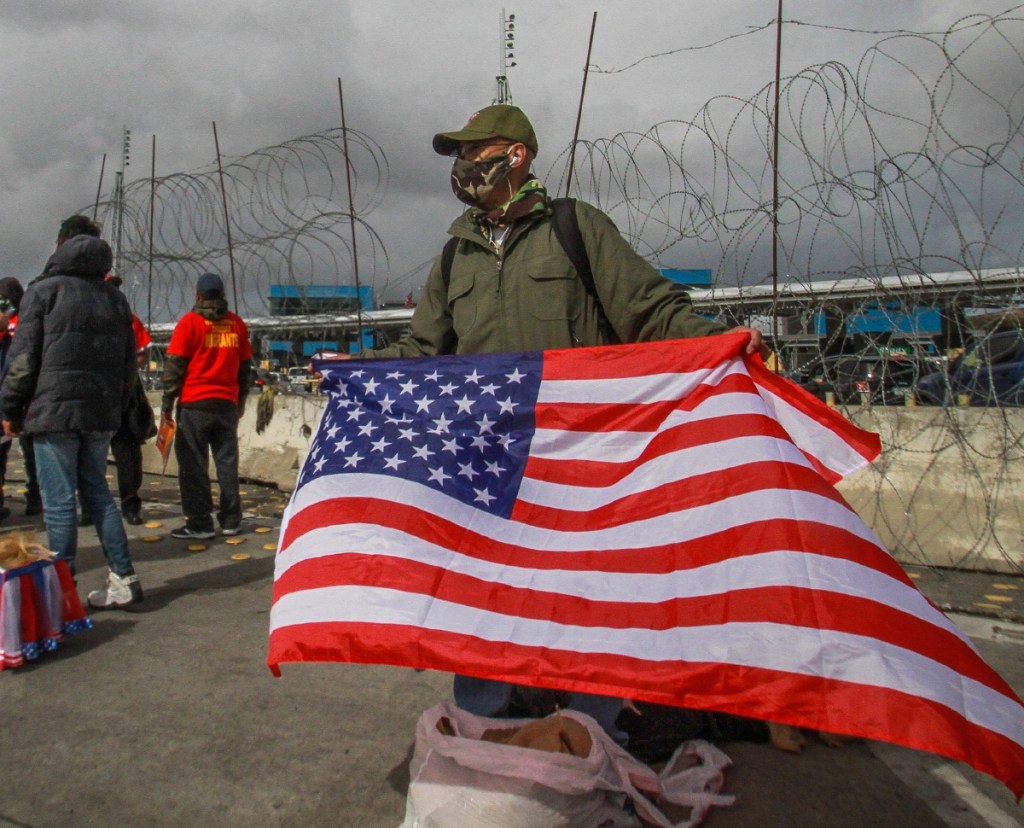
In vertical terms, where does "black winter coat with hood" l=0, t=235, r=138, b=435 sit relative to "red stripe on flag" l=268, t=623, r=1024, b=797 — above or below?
above

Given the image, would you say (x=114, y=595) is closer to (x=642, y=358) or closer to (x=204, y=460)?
(x=204, y=460)

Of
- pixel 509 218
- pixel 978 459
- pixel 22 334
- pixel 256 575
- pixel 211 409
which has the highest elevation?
pixel 509 218

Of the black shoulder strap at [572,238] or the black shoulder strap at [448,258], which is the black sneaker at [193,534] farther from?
the black shoulder strap at [572,238]

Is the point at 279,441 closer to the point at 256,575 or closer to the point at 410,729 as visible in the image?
the point at 256,575

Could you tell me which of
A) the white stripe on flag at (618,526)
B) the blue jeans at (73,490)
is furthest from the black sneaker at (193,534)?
the white stripe on flag at (618,526)

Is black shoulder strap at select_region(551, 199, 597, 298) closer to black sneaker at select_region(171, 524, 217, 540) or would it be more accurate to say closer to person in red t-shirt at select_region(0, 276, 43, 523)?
black sneaker at select_region(171, 524, 217, 540)

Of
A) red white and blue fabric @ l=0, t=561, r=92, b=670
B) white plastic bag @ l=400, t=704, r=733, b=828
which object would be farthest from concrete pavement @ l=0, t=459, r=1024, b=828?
white plastic bag @ l=400, t=704, r=733, b=828

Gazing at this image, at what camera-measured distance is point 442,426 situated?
282 centimetres

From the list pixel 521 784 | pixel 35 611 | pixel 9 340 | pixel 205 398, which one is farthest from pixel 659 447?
pixel 9 340

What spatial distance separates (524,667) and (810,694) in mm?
661

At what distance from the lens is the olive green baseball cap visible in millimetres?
2965

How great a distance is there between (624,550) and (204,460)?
453 cm

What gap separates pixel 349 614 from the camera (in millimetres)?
2303

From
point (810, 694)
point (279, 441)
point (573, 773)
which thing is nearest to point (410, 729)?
point (573, 773)
